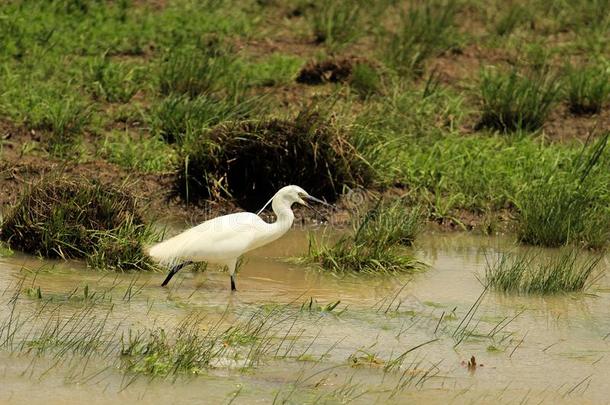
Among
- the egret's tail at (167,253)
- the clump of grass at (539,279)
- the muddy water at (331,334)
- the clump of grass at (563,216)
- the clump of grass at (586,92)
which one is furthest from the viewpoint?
the clump of grass at (586,92)

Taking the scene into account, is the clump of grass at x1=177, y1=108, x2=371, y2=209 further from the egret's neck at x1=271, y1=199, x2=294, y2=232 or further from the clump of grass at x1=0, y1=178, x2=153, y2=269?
the egret's neck at x1=271, y1=199, x2=294, y2=232

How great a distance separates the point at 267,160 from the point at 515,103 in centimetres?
288

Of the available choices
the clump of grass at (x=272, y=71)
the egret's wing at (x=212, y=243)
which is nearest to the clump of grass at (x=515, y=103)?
the clump of grass at (x=272, y=71)

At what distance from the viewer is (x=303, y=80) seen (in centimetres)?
1276

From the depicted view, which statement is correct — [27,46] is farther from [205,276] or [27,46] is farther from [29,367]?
[29,367]

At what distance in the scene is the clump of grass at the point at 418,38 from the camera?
13.2 metres

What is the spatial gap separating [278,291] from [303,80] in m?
4.95

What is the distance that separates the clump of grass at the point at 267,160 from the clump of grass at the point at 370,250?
1259 millimetres

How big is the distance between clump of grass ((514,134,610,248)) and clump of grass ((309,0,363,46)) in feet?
13.9

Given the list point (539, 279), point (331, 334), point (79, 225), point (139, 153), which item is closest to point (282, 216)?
point (79, 225)

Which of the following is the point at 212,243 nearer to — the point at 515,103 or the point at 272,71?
the point at 515,103

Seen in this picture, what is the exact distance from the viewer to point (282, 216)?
843 centimetres

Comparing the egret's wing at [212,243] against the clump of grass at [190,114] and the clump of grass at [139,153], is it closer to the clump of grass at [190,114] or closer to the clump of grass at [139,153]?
the clump of grass at [139,153]

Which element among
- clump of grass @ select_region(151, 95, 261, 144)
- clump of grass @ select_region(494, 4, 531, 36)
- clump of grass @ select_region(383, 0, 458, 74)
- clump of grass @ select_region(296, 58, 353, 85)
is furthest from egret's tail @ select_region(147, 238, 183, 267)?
clump of grass @ select_region(494, 4, 531, 36)
